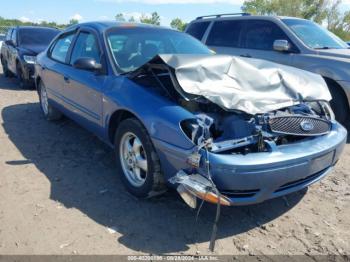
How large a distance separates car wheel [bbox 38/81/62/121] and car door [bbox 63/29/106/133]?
1.12 metres

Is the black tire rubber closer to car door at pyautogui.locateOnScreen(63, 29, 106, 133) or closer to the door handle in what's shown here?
car door at pyautogui.locateOnScreen(63, 29, 106, 133)

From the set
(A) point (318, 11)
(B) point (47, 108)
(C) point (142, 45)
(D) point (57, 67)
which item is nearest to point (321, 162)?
(C) point (142, 45)

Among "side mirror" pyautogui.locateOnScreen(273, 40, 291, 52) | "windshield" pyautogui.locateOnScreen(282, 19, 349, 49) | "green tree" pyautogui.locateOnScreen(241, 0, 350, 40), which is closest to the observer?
"side mirror" pyautogui.locateOnScreen(273, 40, 291, 52)

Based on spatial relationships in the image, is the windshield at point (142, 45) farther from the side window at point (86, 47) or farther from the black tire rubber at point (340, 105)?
the black tire rubber at point (340, 105)

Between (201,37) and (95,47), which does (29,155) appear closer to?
(95,47)

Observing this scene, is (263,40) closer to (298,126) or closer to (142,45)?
(142,45)

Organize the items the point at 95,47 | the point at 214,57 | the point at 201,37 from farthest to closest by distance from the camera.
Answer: the point at 201,37
the point at 95,47
the point at 214,57

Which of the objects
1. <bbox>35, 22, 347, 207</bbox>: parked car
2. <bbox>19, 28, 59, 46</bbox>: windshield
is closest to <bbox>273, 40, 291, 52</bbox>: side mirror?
<bbox>35, 22, 347, 207</bbox>: parked car

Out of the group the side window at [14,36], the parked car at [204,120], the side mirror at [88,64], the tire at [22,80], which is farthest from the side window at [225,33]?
the side window at [14,36]

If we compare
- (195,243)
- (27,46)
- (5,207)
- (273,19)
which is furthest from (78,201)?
(27,46)

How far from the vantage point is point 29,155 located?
4773mm

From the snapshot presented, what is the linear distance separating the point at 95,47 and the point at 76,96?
0.70 metres

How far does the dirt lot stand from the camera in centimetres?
292

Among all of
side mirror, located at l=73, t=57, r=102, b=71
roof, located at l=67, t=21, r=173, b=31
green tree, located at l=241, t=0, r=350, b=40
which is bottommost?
green tree, located at l=241, t=0, r=350, b=40
